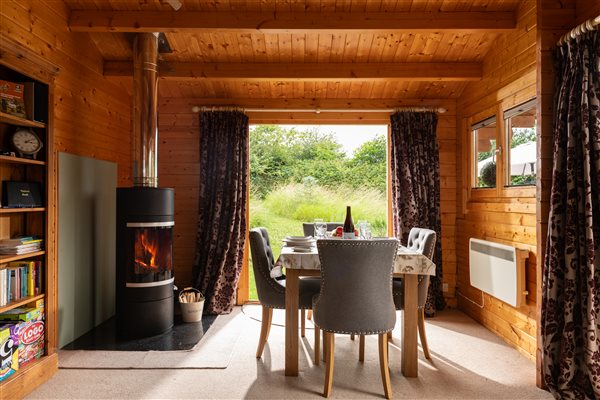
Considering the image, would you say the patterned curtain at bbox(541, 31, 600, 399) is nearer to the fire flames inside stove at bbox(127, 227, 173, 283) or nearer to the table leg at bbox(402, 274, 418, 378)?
the table leg at bbox(402, 274, 418, 378)

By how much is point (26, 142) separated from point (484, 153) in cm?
390

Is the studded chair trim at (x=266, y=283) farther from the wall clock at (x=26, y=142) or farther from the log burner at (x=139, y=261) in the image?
the wall clock at (x=26, y=142)

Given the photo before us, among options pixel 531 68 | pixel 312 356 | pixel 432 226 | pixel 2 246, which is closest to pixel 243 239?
pixel 312 356

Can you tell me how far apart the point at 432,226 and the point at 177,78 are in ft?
9.83

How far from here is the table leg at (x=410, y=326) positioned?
2771 mm

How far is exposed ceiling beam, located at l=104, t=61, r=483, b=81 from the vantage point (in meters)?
4.00

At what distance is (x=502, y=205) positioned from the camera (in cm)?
362

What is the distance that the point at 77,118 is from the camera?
3475mm

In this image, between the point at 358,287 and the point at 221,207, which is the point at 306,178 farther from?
the point at 358,287

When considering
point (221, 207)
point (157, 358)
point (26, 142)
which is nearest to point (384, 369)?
point (157, 358)

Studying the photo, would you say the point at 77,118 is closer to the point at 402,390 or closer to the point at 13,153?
the point at 13,153

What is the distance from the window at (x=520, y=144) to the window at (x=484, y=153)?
224 millimetres

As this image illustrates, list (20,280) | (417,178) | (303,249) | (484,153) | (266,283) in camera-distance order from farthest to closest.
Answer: (417,178) → (484,153) → (266,283) → (303,249) → (20,280)

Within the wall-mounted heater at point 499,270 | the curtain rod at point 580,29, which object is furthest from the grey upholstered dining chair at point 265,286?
the curtain rod at point 580,29
